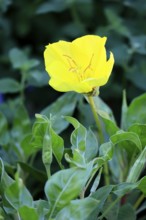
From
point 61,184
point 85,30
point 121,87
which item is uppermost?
point 61,184

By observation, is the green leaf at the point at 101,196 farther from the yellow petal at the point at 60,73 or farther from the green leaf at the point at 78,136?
the yellow petal at the point at 60,73

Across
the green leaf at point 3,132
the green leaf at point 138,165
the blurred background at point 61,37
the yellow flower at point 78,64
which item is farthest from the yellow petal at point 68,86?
the blurred background at point 61,37

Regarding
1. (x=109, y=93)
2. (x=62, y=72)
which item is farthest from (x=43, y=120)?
(x=109, y=93)

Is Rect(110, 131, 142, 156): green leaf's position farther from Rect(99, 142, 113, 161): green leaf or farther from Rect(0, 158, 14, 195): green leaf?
Rect(0, 158, 14, 195): green leaf

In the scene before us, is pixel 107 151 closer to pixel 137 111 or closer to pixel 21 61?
pixel 137 111

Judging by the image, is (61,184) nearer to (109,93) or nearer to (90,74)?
(90,74)

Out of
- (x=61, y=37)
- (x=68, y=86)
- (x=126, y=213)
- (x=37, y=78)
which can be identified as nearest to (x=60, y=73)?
(x=68, y=86)

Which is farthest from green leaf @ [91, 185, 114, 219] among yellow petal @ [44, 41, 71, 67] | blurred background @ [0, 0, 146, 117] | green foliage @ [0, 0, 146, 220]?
blurred background @ [0, 0, 146, 117]

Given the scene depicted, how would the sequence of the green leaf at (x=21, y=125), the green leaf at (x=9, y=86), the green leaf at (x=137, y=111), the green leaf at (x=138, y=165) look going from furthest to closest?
the green leaf at (x=9, y=86), the green leaf at (x=21, y=125), the green leaf at (x=137, y=111), the green leaf at (x=138, y=165)
